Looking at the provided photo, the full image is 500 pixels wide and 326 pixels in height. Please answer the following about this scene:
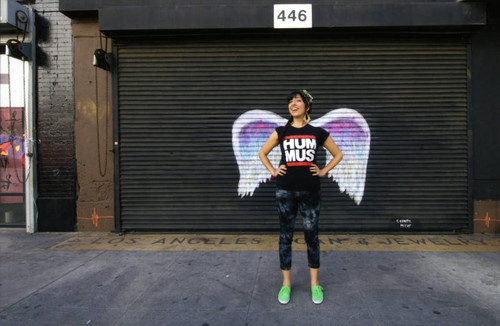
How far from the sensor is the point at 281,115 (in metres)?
5.50

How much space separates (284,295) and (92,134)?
461 centimetres

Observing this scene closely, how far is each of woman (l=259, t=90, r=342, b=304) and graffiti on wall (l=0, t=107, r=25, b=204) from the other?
18.4 ft

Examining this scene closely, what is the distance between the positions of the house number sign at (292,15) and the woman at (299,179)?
8.84 feet

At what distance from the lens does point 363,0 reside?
529 centimetres

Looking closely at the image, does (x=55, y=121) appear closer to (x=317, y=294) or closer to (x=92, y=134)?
(x=92, y=134)

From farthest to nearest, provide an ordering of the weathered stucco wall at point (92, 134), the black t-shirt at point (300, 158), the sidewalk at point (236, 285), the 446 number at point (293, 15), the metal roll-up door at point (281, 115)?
1. the weathered stucco wall at point (92, 134)
2. the metal roll-up door at point (281, 115)
3. the 446 number at point (293, 15)
4. the black t-shirt at point (300, 158)
5. the sidewalk at point (236, 285)

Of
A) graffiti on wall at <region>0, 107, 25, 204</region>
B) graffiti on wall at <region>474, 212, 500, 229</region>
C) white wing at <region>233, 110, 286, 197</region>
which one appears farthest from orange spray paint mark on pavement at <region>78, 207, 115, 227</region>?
Result: graffiti on wall at <region>474, 212, 500, 229</region>

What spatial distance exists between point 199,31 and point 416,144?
4383 mm

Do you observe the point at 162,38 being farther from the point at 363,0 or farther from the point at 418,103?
the point at 418,103

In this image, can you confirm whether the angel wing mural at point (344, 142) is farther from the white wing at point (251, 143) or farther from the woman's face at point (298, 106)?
the woman's face at point (298, 106)

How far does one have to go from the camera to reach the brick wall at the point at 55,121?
569 cm

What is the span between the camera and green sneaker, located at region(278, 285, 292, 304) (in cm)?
301

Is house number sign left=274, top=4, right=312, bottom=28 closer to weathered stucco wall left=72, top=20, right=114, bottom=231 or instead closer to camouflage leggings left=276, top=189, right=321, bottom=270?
weathered stucco wall left=72, top=20, right=114, bottom=231

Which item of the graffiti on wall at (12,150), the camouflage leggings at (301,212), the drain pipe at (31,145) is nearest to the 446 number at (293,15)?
the camouflage leggings at (301,212)
